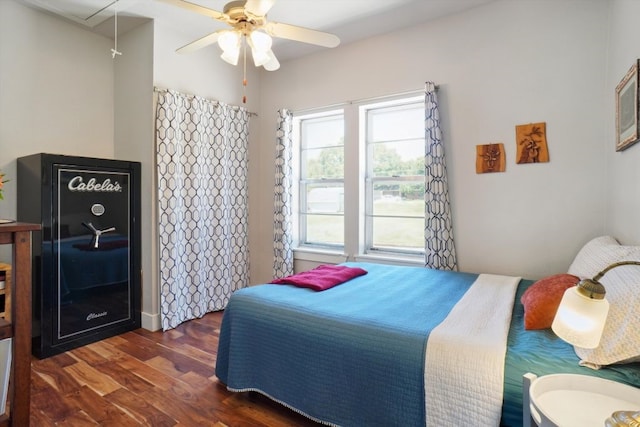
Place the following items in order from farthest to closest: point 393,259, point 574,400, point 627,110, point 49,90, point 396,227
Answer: point 396,227
point 393,259
point 49,90
point 627,110
point 574,400

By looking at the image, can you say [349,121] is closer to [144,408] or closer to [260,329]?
[260,329]

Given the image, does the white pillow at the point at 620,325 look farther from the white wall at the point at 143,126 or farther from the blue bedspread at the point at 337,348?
the white wall at the point at 143,126

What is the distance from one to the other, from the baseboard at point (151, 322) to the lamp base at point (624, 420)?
3235mm

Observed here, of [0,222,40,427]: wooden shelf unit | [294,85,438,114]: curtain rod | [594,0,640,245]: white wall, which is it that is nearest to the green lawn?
[294,85,438,114]: curtain rod

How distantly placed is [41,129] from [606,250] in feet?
13.9

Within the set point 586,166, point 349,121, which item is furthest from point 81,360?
point 586,166

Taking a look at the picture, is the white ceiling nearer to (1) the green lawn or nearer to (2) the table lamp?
(1) the green lawn

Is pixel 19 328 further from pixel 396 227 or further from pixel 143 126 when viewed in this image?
pixel 396 227

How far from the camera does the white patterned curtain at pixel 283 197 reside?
12.2 ft

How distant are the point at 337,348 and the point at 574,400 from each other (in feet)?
2.96

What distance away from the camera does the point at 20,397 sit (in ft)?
4.15

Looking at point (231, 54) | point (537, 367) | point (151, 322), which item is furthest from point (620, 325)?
point (151, 322)

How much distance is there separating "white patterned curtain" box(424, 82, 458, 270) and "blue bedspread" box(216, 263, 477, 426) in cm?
66

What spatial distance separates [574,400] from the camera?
1.01 m
